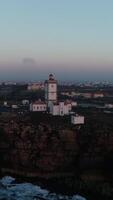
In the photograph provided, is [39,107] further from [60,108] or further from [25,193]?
[25,193]

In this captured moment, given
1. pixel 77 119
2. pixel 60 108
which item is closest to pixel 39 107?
pixel 60 108

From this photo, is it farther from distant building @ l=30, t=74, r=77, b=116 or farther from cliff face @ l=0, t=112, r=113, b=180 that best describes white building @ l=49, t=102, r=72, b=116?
cliff face @ l=0, t=112, r=113, b=180

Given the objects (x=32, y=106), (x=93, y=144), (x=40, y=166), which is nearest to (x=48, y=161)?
(x=40, y=166)

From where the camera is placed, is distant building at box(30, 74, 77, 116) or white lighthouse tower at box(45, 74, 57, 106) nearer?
distant building at box(30, 74, 77, 116)

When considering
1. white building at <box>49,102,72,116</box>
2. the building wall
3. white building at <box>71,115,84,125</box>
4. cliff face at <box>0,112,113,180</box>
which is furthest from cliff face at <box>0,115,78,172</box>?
the building wall

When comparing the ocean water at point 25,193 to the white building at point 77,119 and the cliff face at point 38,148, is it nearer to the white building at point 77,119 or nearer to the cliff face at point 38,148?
the cliff face at point 38,148

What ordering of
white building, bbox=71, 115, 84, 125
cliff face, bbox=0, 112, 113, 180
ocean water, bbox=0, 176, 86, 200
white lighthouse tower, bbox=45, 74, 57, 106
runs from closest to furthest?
ocean water, bbox=0, 176, 86, 200 → cliff face, bbox=0, 112, 113, 180 → white building, bbox=71, 115, 84, 125 → white lighthouse tower, bbox=45, 74, 57, 106
